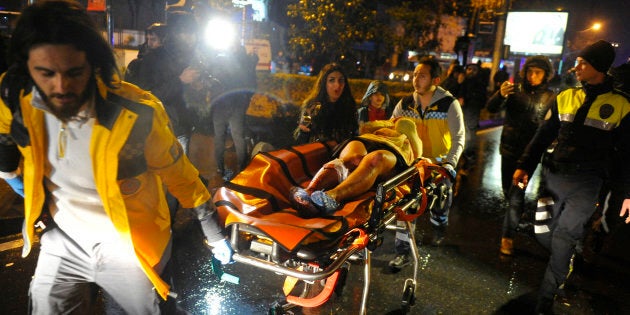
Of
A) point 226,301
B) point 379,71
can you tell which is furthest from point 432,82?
point 379,71

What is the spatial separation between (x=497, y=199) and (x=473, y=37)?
31.4 ft

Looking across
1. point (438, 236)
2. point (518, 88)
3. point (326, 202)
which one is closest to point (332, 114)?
point (326, 202)

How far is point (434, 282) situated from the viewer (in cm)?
377

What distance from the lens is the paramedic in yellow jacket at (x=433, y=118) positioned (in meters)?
3.94

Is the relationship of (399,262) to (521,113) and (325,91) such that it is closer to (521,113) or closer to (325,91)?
(325,91)

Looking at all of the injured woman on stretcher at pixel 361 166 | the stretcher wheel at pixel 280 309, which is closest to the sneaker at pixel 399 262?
the injured woman on stretcher at pixel 361 166

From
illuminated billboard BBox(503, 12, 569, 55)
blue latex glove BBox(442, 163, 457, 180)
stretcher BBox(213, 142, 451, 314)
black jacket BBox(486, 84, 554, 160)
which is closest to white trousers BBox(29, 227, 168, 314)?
stretcher BBox(213, 142, 451, 314)

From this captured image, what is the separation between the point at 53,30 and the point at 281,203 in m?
1.62

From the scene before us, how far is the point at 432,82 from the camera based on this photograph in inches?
161

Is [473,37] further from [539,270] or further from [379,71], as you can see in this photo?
[539,270]

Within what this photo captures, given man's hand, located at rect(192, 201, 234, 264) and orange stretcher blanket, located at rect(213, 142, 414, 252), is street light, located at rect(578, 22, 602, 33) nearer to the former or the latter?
orange stretcher blanket, located at rect(213, 142, 414, 252)

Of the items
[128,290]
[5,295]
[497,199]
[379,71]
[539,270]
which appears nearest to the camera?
[128,290]

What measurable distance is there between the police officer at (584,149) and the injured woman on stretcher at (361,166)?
3.76 feet

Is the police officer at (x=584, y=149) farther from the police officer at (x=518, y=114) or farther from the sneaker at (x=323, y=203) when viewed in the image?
the sneaker at (x=323, y=203)
